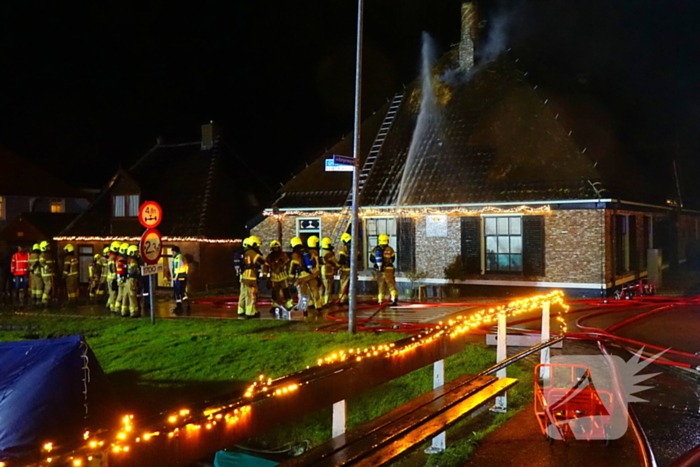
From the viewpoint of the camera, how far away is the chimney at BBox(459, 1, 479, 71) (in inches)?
811

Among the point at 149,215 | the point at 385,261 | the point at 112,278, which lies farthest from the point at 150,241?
the point at 385,261

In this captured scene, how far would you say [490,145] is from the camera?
18.1 meters

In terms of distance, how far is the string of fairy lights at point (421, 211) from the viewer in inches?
648

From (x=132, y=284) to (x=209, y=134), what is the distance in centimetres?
1237

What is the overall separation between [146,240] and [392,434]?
9690mm

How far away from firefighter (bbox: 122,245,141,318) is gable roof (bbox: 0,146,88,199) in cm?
2325

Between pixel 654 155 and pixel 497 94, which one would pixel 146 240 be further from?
pixel 654 155

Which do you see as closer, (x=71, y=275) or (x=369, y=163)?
(x=71, y=275)

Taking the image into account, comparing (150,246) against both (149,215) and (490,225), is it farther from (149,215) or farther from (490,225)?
(490,225)

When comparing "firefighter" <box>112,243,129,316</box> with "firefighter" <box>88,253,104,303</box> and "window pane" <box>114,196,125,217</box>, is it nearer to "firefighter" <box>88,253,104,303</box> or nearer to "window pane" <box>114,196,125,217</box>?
"firefighter" <box>88,253,104,303</box>

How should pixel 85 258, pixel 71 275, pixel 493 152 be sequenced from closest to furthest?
pixel 493 152 < pixel 71 275 < pixel 85 258

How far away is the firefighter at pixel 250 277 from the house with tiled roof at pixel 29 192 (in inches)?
941

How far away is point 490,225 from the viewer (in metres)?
17.4

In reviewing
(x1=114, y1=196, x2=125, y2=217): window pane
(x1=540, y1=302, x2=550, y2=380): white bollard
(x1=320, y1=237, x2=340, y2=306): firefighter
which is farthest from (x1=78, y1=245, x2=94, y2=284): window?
(x1=540, y1=302, x2=550, y2=380): white bollard
